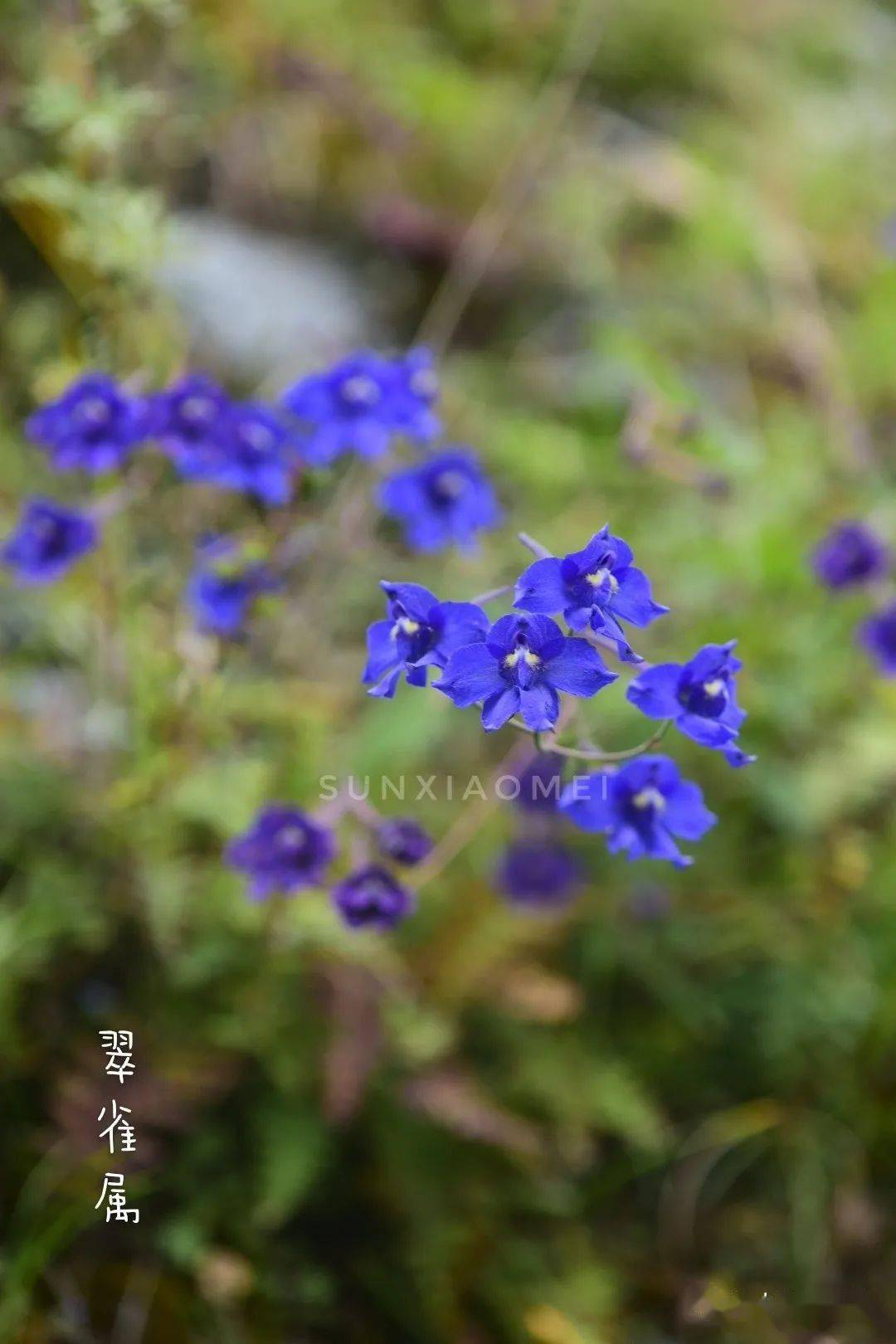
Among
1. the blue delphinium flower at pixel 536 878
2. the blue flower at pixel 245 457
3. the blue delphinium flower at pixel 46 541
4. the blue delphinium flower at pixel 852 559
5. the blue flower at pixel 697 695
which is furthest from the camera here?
the blue delphinium flower at pixel 852 559

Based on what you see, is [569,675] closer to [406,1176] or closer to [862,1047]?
[406,1176]

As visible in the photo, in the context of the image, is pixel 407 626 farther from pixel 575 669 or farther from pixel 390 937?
pixel 390 937

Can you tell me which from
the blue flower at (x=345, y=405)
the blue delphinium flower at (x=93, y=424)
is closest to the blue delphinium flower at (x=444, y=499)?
the blue flower at (x=345, y=405)

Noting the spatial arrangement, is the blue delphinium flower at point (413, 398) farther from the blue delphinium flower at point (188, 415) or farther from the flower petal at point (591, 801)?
the flower petal at point (591, 801)

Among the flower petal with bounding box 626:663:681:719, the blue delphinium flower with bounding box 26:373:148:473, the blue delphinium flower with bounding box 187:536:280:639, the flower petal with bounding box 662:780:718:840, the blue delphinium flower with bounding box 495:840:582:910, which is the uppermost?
the blue delphinium flower with bounding box 26:373:148:473

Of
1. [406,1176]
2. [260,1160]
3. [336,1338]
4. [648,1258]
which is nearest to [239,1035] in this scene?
[260,1160]

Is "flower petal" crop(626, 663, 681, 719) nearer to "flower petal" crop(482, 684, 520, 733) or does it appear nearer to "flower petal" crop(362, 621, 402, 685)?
"flower petal" crop(482, 684, 520, 733)

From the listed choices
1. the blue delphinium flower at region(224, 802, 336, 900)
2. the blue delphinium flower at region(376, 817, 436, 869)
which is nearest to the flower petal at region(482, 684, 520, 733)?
the blue delphinium flower at region(376, 817, 436, 869)
